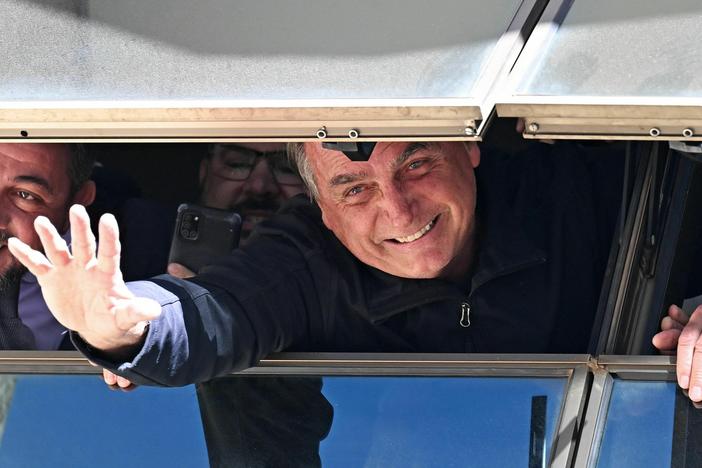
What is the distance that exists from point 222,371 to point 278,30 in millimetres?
616

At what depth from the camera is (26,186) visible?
2783mm

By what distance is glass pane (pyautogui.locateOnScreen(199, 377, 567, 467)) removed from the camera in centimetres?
213

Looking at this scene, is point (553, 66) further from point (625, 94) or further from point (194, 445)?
point (194, 445)

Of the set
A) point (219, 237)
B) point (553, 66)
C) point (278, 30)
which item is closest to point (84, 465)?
point (219, 237)

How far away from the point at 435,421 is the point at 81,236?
73cm

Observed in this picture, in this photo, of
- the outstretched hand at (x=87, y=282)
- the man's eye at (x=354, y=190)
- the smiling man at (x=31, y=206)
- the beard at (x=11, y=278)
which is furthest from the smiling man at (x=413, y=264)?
the beard at (x=11, y=278)

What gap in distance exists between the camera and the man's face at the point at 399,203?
240cm

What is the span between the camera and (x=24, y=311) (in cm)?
283

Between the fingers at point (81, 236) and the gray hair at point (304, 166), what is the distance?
766 mm

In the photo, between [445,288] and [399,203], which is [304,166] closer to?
[399,203]

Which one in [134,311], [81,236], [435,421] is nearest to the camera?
[81,236]

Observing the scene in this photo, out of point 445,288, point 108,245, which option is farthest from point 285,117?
point 445,288

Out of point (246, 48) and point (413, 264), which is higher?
point (246, 48)

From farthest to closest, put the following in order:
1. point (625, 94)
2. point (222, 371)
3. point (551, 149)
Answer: point (551, 149)
point (222, 371)
point (625, 94)
